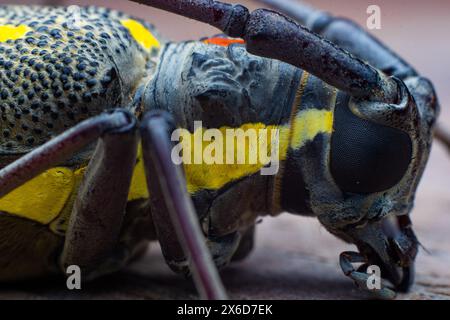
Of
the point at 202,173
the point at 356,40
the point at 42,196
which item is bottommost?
the point at 42,196

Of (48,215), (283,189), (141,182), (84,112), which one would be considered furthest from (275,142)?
(48,215)

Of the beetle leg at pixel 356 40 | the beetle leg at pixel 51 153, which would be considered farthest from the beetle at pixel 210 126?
the beetle leg at pixel 356 40

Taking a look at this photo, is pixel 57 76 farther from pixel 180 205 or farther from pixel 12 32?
pixel 180 205

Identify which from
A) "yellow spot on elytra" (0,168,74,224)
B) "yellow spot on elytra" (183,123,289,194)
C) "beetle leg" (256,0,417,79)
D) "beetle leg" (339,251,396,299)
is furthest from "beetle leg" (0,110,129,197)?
"beetle leg" (256,0,417,79)

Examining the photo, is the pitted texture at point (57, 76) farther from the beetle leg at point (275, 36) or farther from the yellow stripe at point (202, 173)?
the beetle leg at point (275, 36)

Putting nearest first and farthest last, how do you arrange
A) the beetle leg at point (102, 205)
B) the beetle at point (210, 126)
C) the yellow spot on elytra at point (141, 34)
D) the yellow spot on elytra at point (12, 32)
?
the beetle leg at point (102, 205) < the beetle at point (210, 126) < the yellow spot on elytra at point (12, 32) < the yellow spot on elytra at point (141, 34)

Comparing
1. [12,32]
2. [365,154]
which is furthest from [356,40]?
[12,32]
